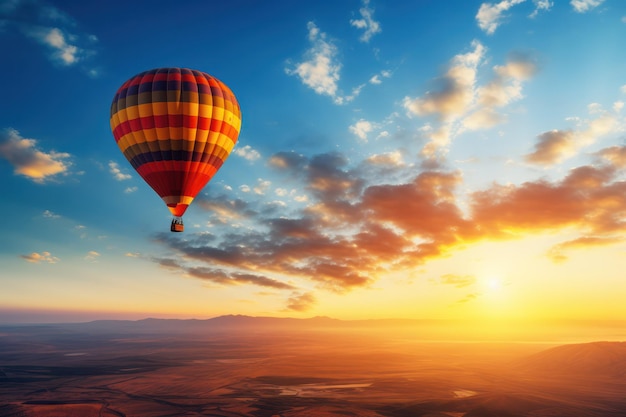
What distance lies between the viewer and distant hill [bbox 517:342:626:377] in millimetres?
162875

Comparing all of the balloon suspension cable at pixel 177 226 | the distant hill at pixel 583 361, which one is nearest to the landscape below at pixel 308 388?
the distant hill at pixel 583 361

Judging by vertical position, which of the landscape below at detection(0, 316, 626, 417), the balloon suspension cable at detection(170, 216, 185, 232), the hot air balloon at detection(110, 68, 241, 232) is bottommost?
the landscape below at detection(0, 316, 626, 417)

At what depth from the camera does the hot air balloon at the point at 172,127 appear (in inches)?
1622

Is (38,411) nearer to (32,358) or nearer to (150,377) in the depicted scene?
(150,377)

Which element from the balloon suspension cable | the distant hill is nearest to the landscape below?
the distant hill

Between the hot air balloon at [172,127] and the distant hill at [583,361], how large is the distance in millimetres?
173044

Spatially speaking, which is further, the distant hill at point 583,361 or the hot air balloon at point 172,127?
the distant hill at point 583,361

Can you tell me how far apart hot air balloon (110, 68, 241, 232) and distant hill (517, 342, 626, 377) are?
6813 inches

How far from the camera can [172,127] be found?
135 ft

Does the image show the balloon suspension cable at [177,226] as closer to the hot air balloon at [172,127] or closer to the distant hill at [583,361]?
the hot air balloon at [172,127]

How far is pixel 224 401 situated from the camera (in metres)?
93.9

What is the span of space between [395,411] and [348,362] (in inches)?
4368

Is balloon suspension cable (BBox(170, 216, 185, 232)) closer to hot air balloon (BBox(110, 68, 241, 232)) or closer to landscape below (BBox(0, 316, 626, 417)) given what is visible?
hot air balloon (BBox(110, 68, 241, 232))

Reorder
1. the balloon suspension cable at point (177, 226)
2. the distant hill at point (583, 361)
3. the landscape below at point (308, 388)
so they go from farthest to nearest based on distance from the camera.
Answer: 1. the distant hill at point (583, 361)
2. the landscape below at point (308, 388)
3. the balloon suspension cable at point (177, 226)
